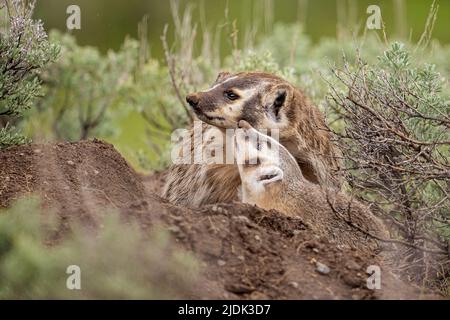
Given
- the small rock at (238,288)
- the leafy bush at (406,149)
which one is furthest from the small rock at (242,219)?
the leafy bush at (406,149)

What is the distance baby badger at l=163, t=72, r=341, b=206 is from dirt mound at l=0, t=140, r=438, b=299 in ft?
2.27

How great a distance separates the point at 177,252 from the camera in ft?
12.5

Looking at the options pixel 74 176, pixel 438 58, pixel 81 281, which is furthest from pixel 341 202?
pixel 438 58

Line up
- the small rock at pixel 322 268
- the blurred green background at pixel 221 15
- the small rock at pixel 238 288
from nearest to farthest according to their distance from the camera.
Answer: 1. the small rock at pixel 238 288
2. the small rock at pixel 322 268
3. the blurred green background at pixel 221 15

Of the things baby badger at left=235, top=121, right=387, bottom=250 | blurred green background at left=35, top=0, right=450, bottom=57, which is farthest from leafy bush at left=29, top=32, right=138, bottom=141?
baby badger at left=235, top=121, right=387, bottom=250

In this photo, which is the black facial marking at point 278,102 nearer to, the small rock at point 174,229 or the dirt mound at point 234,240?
the dirt mound at point 234,240

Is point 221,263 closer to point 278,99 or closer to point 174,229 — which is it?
point 174,229

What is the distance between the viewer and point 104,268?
12.0 feet

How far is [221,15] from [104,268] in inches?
442

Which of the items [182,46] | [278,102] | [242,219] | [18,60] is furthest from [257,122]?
[182,46]

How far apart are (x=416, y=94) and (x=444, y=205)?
0.82m

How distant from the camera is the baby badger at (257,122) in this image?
5359 mm

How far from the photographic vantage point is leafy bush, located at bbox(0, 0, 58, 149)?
526 cm

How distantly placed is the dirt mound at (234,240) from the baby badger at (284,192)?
1.14ft
